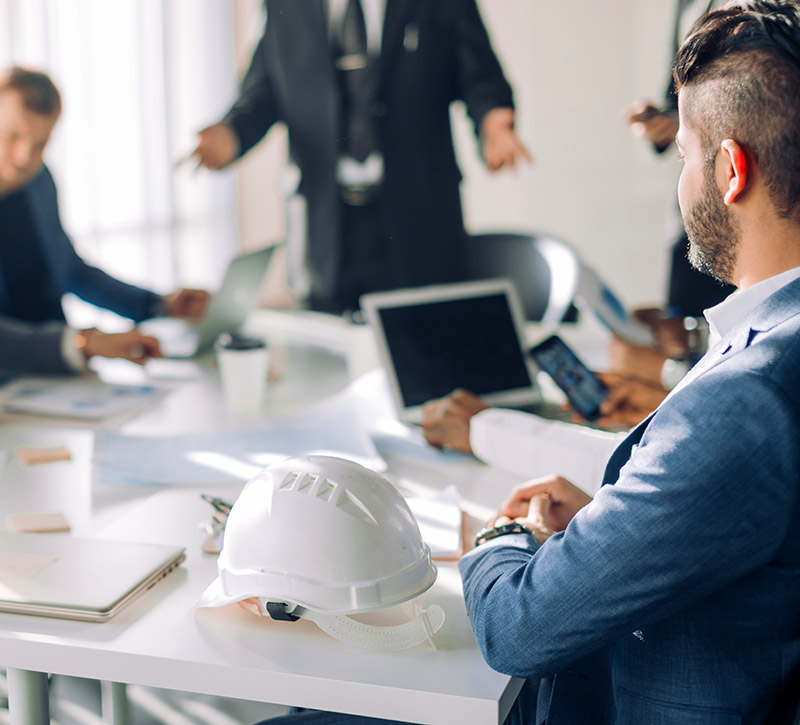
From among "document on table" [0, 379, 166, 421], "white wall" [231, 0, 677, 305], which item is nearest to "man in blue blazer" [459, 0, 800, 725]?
"document on table" [0, 379, 166, 421]

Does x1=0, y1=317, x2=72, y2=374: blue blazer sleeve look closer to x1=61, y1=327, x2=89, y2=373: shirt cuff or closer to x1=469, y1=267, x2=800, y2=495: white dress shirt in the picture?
x1=61, y1=327, x2=89, y2=373: shirt cuff

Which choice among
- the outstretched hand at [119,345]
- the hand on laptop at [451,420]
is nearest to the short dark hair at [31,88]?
the outstretched hand at [119,345]

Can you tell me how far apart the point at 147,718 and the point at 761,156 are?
62.9 inches

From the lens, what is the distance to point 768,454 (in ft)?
2.09

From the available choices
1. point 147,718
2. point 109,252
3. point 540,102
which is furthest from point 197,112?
point 147,718

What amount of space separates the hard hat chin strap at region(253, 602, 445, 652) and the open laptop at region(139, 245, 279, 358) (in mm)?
1200

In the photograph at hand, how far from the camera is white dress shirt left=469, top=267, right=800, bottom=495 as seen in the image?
1174 mm

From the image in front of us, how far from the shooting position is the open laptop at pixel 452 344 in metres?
1.52

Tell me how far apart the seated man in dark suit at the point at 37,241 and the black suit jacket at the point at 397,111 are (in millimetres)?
483

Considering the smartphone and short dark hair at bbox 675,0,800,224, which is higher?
short dark hair at bbox 675,0,800,224

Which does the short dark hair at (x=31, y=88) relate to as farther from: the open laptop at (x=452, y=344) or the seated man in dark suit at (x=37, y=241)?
the open laptop at (x=452, y=344)

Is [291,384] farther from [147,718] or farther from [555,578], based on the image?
[555,578]

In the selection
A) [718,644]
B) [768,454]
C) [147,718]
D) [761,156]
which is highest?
[761,156]

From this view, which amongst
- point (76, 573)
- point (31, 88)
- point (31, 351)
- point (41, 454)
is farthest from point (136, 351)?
point (76, 573)
